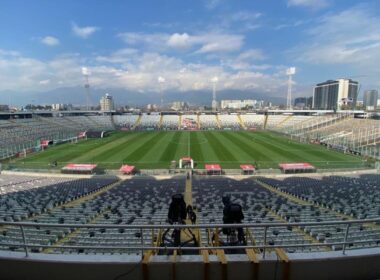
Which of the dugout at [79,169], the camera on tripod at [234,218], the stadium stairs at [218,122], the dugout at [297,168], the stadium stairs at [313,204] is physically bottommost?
the dugout at [79,169]

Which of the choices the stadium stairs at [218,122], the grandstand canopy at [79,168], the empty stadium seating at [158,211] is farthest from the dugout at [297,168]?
the stadium stairs at [218,122]

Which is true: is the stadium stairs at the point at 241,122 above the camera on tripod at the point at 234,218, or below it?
below

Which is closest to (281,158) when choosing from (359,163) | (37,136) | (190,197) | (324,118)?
(359,163)

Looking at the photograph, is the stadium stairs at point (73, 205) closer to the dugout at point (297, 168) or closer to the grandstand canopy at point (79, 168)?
the grandstand canopy at point (79, 168)

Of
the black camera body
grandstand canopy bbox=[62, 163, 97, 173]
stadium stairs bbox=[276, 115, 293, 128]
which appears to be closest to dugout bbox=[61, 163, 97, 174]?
grandstand canopy bbox=[62, 163, 97, 173]

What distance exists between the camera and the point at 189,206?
22.4 ft

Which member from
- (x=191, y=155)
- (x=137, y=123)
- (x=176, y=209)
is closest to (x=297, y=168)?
(x=191, y=155)

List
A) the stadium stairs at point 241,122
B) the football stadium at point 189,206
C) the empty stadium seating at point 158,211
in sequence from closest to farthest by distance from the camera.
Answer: the football stadium at point 189,206 < the empty stadium seating at point 158,211 < the stadium stairs at point 241,122

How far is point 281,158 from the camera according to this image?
45.3m

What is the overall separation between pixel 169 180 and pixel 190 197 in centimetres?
932

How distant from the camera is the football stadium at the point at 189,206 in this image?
4312mm

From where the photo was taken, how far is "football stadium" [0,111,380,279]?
431 cm

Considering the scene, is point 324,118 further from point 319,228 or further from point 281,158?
point 319,228

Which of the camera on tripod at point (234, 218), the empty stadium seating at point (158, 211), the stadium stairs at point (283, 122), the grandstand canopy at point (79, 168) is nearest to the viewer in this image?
the camera on tripod at point (234, 218)
